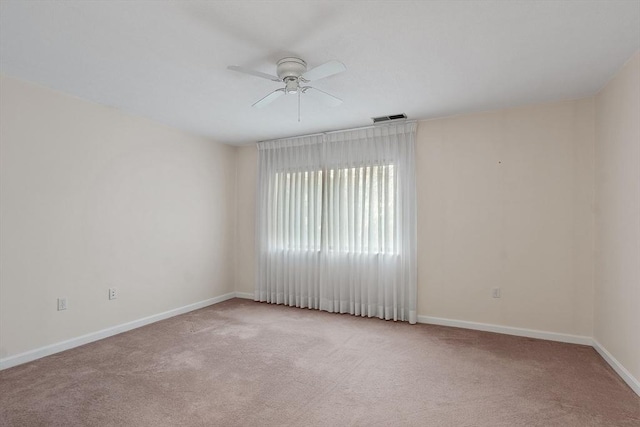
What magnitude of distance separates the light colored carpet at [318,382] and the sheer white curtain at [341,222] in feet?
2.59

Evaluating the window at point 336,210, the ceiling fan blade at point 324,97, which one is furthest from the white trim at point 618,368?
the ceiling fan blade at point 324,97

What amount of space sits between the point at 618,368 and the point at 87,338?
5055mm

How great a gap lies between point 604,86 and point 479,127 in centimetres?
117

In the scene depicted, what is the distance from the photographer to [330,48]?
252cm

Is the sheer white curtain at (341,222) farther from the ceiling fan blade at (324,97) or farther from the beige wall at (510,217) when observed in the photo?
the ceiling fan blade at (324,97)

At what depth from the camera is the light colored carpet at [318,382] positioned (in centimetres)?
221

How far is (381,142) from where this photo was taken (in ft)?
14.9

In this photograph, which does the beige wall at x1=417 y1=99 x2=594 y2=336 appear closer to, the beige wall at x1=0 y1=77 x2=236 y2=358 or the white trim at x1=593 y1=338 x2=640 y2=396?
the white trim at x1=593 y1=338 x2=640 y2=396

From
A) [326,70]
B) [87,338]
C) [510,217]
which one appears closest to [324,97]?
[326,70]

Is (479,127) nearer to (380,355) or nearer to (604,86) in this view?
(604,86)

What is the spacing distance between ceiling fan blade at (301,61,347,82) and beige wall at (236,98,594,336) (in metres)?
2.28

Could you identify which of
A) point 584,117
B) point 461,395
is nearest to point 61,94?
point 461,395

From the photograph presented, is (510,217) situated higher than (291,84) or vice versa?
(291,84)

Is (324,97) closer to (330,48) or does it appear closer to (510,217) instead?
(330,48)
